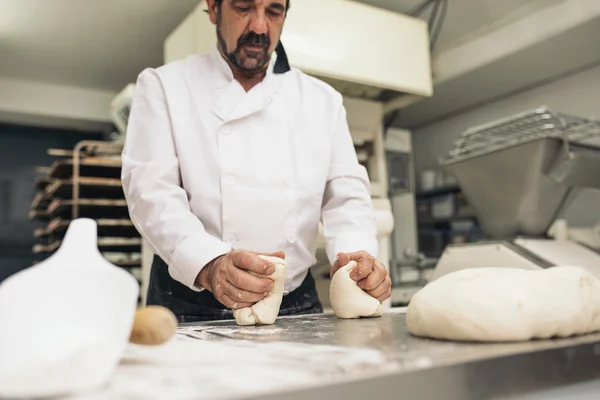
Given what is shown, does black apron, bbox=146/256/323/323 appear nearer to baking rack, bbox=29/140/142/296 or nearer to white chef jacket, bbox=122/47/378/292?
white chef jacket, bbox=122/47/378/292

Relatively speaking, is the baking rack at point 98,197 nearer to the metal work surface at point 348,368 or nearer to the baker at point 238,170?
the baker at point 238,170

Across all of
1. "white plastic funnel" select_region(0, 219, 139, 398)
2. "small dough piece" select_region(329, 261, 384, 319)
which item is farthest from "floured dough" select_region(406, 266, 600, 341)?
"white plastic funnel" select_region(0, 219, 139, 398)

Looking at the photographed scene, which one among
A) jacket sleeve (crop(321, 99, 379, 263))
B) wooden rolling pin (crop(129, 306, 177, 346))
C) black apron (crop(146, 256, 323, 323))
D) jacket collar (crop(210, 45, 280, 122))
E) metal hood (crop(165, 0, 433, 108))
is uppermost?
metal hood (crop(165, 0, 433, 108))

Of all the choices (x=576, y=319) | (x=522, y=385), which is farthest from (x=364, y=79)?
(x=522, y=385)

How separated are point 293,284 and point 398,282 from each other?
1.45m

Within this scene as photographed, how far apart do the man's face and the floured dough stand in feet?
2.49

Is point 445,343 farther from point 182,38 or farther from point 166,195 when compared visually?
point 182,38

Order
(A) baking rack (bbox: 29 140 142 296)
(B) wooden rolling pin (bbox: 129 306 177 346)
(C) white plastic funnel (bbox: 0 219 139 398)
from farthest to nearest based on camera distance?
(A) baking rack (bbox: 29 140 142 296)
(B) wooden rolling pin (bbox: 129 306 177 346)
(C) white plastic funnel (bbox: 0 219 139 398)

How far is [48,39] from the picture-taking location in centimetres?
300

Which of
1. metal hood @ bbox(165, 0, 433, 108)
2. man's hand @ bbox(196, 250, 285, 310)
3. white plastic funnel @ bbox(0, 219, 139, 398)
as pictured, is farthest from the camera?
metal hood @ bbox(165, 0, 433, 108)

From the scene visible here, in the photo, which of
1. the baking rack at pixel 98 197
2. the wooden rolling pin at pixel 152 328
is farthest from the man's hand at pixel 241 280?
the baking rack at pixel 98 197

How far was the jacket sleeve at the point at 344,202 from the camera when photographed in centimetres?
129

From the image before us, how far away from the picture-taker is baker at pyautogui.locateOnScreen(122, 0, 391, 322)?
3.88 feet

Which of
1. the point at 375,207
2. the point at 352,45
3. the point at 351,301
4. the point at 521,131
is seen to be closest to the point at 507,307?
the point at 351,301
